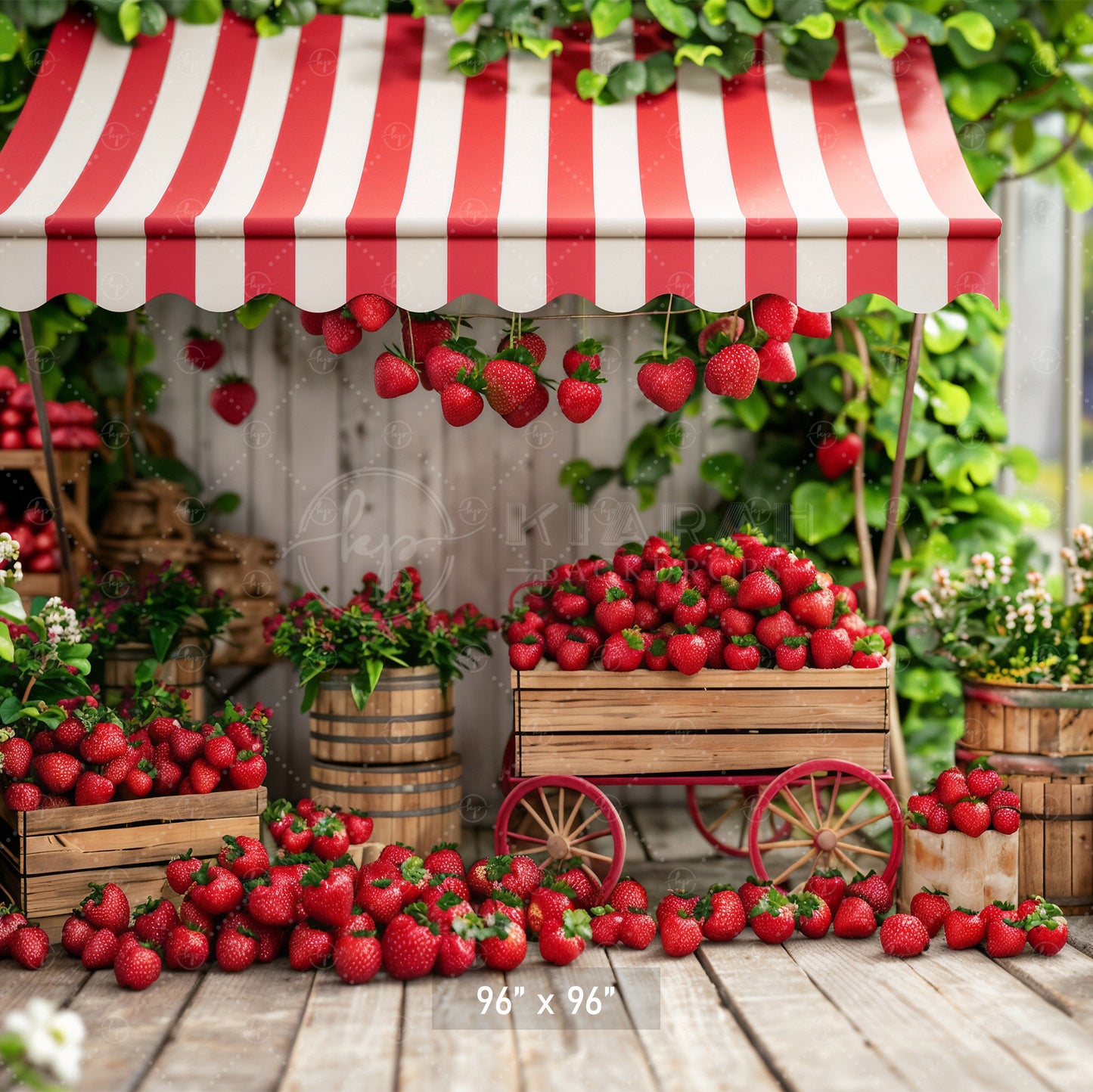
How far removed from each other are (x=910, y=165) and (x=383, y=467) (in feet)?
7.32

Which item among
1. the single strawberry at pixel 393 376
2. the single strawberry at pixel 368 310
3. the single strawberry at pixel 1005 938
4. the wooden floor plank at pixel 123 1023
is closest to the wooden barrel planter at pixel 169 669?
the wooden floor plank at pixel 123 1023

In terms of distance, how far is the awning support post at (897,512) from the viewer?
3148 mm

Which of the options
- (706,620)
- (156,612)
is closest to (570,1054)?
(706,620)

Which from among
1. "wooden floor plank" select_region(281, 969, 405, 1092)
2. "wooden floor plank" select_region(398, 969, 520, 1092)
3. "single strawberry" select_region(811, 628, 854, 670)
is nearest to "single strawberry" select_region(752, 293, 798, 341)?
"single strawberry" select_region(811, 628, 854, 670)

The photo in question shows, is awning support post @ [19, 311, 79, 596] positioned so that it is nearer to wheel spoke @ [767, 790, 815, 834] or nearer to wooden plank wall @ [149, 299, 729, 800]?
wooden plank wall @ [149, 299, 729, 800]

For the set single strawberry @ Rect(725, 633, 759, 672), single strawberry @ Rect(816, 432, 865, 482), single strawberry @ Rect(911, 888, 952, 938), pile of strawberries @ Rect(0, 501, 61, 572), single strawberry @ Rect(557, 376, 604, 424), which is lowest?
single strawberry @ Rect(911, 888, 952, 938)

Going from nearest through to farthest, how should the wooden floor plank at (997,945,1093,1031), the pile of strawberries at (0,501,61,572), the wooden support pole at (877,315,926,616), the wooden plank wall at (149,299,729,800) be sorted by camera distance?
the wooden floor plank at (997,945,1093,1031)
the wooden support pole at (877,315,926,616)
the pile of strawberries at (0,501,61,572)
the wooden plank wall at (149,299,729,800)

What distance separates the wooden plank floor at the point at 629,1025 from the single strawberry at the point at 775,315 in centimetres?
161

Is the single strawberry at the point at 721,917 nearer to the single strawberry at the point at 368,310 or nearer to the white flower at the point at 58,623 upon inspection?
the single strawberry at the point at 368,310

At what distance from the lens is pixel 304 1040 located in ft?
A: 6.95

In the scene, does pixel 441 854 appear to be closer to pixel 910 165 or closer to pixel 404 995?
pixel 404 995

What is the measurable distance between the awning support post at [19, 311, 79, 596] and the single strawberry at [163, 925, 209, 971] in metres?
1.60

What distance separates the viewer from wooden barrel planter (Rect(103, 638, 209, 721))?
356 cm

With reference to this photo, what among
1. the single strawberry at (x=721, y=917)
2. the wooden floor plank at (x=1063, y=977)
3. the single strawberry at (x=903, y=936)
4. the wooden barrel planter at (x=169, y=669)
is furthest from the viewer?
the wooden barrel planter at (x=169, y=669)
